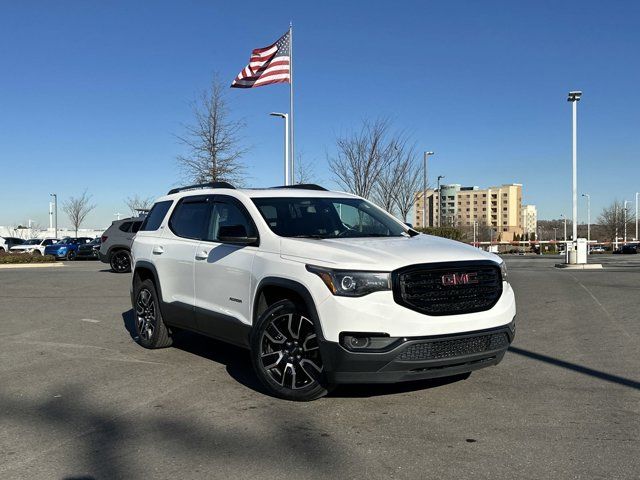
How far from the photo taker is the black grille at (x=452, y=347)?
14.9ft

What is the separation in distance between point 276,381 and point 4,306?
339 inches

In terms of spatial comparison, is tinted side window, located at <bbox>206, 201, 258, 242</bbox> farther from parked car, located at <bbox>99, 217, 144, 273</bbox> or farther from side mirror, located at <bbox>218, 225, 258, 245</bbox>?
parked car, located at <bbox>99, 217, 144, 273</bbox>

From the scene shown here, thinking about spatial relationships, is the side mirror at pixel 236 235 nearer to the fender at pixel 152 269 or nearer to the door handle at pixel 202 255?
the door handle at pixel 202 255

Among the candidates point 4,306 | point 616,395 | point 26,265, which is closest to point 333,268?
point 616,395

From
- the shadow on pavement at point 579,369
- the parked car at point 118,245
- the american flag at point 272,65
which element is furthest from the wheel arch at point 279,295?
the american flag at point 272,65

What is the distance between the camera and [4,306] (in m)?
11.5

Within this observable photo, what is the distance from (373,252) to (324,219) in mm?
1313

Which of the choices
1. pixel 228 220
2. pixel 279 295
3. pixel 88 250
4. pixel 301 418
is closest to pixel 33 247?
pixel 88 250

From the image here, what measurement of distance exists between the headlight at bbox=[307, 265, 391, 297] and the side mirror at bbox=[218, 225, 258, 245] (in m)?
1.10

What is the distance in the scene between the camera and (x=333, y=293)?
463 cm

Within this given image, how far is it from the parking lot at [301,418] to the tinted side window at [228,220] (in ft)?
4.68

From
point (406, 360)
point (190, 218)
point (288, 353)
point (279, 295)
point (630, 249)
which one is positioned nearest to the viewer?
point (406, 360)

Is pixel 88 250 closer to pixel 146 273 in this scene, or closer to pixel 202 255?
pixel 146 273

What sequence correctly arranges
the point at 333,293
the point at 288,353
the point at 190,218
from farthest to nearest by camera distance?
the point at 190,218, the point at 288,353, the point at 333,293
